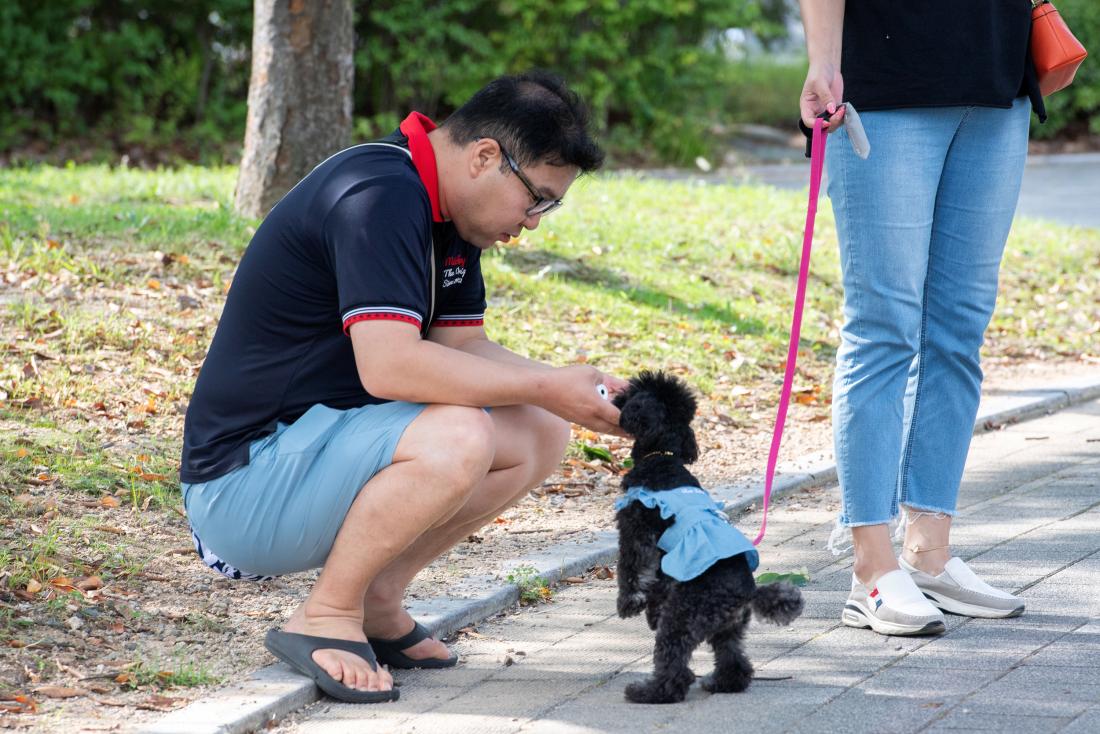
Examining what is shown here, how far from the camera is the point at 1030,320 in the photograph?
28.7 ft

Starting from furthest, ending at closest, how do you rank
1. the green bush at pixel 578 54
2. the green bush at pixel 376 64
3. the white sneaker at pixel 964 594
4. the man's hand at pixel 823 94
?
the green bush at pixel 578 54 < the green bush at pixel 376 64 < the white sneaker at pixel 964 594 < the man's hand at pixel 823 94

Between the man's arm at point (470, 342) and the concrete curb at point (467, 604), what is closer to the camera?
the concrete curb at point (467, 604)

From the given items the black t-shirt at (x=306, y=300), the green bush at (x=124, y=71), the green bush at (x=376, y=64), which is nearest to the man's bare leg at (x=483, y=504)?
the black t-shirt at (x=306, y=300)

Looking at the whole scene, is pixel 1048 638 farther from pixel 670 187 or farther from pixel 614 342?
pixel 670 187

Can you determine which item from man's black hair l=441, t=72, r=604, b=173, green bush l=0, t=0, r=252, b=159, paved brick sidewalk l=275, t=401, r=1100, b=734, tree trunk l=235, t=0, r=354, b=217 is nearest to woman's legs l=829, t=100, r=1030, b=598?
paved brick sidewalk l=275, t=401, r=1100, b=734

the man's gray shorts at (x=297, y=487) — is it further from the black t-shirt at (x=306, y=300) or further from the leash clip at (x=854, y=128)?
the leash clip at (x=854, y=128)

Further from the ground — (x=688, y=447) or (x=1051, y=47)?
(x=1051, y=47)

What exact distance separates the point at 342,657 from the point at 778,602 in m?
1.10

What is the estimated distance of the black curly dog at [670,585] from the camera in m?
3.16

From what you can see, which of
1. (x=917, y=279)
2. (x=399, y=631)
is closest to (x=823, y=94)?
(x=917, y=279)

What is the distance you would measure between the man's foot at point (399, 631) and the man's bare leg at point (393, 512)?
0.55ft

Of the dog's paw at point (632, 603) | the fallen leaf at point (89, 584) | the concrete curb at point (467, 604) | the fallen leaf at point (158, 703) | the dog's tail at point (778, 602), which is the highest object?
the dog's tail at point (778, 602)

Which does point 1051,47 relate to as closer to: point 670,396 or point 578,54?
point 670,396

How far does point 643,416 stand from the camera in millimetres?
3213
